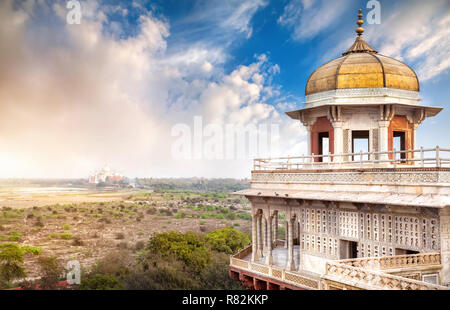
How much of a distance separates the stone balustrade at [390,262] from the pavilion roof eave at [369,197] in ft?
4.38

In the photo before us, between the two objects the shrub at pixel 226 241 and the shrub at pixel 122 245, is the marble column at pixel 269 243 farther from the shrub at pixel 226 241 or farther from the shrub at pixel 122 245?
the shrub at pixel 122 245

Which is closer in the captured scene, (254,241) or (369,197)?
(369,197)

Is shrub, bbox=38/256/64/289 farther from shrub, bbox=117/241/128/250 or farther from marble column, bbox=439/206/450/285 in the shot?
marble column, bbox=439/206/450/285

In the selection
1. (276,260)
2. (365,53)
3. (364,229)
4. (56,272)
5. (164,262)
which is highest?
(365,53)

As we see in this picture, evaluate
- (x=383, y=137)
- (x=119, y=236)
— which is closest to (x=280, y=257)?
(x=383, y=137)

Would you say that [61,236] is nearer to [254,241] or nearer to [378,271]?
[254,241]

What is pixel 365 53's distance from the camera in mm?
16266

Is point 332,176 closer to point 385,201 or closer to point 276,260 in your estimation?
point 385,201

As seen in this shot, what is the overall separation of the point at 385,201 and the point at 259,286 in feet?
21.1

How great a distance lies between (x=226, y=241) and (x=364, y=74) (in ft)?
64.5

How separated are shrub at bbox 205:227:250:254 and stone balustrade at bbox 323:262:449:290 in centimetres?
2195

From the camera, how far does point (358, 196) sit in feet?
38.4

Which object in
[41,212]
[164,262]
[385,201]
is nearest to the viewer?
[385,201]
